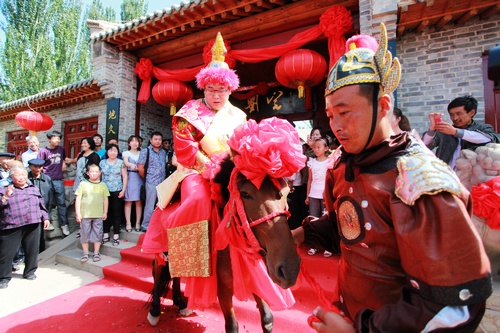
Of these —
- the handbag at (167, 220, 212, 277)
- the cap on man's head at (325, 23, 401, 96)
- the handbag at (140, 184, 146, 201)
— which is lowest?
the handbag at (167, 220, 212, 277)

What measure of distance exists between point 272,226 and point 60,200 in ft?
23.0

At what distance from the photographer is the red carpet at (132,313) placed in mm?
3037

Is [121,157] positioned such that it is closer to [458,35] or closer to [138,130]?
[138,130]

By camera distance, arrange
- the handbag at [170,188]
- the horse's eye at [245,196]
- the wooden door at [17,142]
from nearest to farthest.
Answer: the horse's eye at [245,196]
the handbag at [170,188]
the wooden door at [17,142]

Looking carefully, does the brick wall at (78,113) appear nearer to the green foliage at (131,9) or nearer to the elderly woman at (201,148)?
the elderly woman at (201,148)

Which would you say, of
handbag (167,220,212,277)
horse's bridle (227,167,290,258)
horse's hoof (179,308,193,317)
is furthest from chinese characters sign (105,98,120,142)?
horse's bridle (227,167,290,258)

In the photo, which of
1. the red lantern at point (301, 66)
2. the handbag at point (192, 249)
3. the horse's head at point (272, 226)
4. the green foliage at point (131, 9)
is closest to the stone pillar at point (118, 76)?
the red lantern at point (301, 66)

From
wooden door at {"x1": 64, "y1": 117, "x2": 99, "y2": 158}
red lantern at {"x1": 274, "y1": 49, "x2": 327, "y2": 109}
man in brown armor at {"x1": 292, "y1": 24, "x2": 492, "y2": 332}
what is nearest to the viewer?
man in brown armor at {"x1": 292, "y1": 24, "x2": 492, "y2": 332}

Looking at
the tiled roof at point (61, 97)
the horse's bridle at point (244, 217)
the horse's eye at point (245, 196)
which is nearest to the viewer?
the horse's bridle at point (244, 217)

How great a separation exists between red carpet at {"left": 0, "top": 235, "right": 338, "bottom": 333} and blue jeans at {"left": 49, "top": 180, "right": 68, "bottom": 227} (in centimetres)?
312

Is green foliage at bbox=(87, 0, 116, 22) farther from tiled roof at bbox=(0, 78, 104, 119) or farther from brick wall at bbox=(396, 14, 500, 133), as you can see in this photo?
brick wall at bbox=(396, 14, 500, 133)

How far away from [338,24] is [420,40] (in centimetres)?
155

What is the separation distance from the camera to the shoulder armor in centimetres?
80

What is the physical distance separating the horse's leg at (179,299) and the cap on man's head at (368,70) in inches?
131
